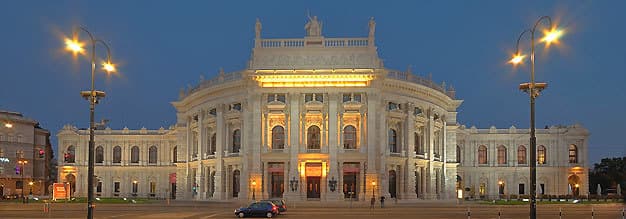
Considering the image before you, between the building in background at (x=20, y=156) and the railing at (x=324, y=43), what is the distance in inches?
1980

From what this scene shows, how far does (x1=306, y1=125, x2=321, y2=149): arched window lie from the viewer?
83.5 meters

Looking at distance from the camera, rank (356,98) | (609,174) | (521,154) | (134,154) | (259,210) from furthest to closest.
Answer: (609,174) < (134,154) < (521,154) < (356,98) < (259,210)

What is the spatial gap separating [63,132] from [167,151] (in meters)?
16.5

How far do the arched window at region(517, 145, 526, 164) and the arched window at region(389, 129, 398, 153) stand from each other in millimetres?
33412

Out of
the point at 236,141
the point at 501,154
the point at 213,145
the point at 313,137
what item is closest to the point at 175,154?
the point at 213,145

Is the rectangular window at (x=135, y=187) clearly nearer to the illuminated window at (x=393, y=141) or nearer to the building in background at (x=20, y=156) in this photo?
the building in background at (x=20, y=156)

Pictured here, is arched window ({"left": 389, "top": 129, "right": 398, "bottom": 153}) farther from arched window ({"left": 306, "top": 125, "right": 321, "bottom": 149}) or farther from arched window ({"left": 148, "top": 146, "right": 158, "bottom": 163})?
arched window ({"left": 148, "top": 146, "right": 158, "bottom": 163})

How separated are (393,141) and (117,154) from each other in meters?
50.9

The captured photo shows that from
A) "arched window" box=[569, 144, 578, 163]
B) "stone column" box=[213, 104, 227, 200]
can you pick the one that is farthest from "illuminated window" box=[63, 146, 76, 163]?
"arched window" box=[569, 144, 578, 163]

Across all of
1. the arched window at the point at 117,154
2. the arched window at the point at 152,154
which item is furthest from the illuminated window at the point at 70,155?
the arched window at the point at 152,154

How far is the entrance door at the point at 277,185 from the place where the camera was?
83500 millimetres

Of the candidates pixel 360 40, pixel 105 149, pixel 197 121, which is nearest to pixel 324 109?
pixel 360 40

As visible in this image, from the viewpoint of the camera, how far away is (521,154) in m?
114

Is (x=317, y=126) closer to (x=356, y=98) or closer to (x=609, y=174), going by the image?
(x=356, y=98)
